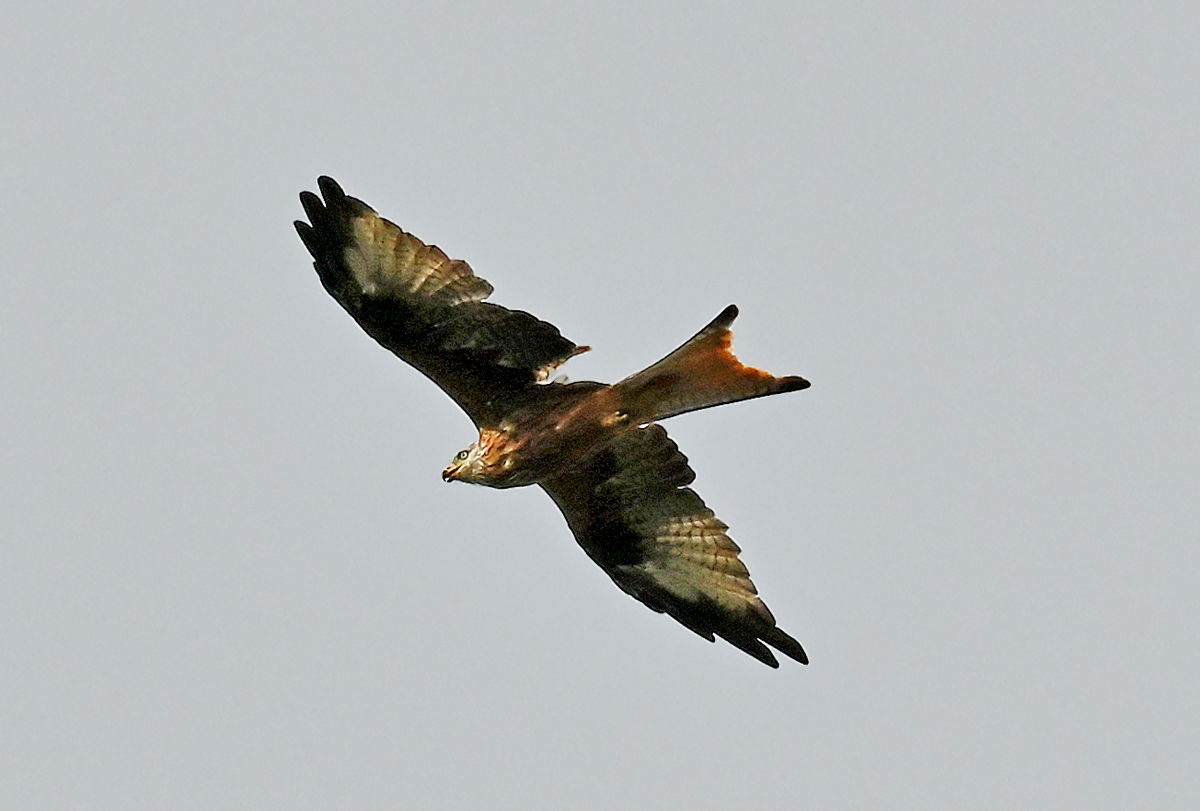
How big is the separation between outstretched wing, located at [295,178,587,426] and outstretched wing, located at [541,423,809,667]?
104 centimetres

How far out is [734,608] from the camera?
12.8 m

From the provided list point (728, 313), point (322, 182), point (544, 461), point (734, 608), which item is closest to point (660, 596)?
point (734, 608)

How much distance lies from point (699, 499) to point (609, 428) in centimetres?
114

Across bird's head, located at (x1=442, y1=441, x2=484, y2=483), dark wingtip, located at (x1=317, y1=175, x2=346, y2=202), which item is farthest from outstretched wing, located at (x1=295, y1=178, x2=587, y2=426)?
bird's head, located at (x1=442, y1=441, x2=484, y2=483)

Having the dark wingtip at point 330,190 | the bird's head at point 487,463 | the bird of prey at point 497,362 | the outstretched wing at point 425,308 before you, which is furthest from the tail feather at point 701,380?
the dark wingtip at point 330,190

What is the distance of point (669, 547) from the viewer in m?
12.9

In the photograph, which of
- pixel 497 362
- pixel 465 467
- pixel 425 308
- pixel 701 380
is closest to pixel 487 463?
pixel 465 467

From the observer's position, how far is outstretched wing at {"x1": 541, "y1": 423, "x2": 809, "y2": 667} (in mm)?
12594

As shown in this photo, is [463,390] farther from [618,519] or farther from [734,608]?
[734,608]

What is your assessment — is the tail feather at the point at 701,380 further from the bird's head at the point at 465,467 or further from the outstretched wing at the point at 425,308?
the bird's head at the point at 465,467

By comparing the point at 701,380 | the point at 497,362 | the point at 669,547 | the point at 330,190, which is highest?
the point at 330,190

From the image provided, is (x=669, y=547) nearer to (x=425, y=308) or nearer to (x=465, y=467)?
(x=465, y=467)

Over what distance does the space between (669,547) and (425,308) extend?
94.2 inches

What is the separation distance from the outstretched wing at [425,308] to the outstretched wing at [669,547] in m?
1.04
